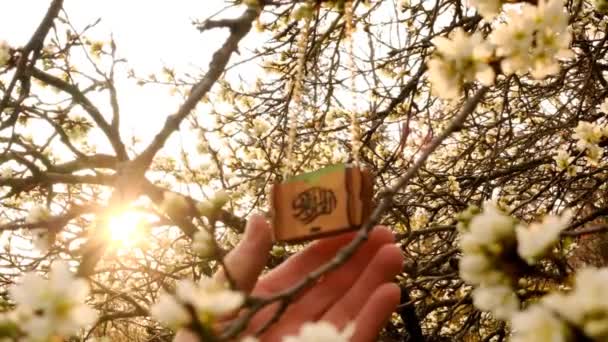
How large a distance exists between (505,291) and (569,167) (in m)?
1.77

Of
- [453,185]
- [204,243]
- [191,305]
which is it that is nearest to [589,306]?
[191,305]

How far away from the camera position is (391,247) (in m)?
1.28

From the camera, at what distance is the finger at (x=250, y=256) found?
49.1 inches

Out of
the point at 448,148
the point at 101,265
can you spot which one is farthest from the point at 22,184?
the point at 448,148

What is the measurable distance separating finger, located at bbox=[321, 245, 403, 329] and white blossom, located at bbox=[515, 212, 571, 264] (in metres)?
0.54

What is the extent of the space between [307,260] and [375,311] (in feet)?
→ 0.67

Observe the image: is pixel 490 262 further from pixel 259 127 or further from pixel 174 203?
pixel 259 127

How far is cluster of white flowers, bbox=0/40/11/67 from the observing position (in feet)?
5.23

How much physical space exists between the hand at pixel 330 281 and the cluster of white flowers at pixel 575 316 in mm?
618

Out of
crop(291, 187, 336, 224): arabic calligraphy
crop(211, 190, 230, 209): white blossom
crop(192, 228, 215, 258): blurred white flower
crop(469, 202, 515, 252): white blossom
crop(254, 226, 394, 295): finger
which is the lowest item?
crop(469, 202, 515, 252): white blossom

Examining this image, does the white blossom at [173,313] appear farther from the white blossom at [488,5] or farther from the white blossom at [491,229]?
the white blossom at [488,5]

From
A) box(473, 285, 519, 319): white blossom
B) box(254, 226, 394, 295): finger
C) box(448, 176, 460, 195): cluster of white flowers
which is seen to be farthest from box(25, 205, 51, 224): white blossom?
box(448, 176, 460, 195): cluster of white flowers

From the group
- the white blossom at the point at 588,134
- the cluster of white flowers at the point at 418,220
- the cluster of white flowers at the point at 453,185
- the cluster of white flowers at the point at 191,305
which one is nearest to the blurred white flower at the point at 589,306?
the cluster of white flowers at the point at 191,305

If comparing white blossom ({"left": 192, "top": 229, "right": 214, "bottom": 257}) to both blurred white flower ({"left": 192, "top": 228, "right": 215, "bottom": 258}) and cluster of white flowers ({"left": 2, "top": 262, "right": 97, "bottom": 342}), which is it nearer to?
blurred white flower ({"left": 192, "top": 228, "right": 215, "bottom": 258})
